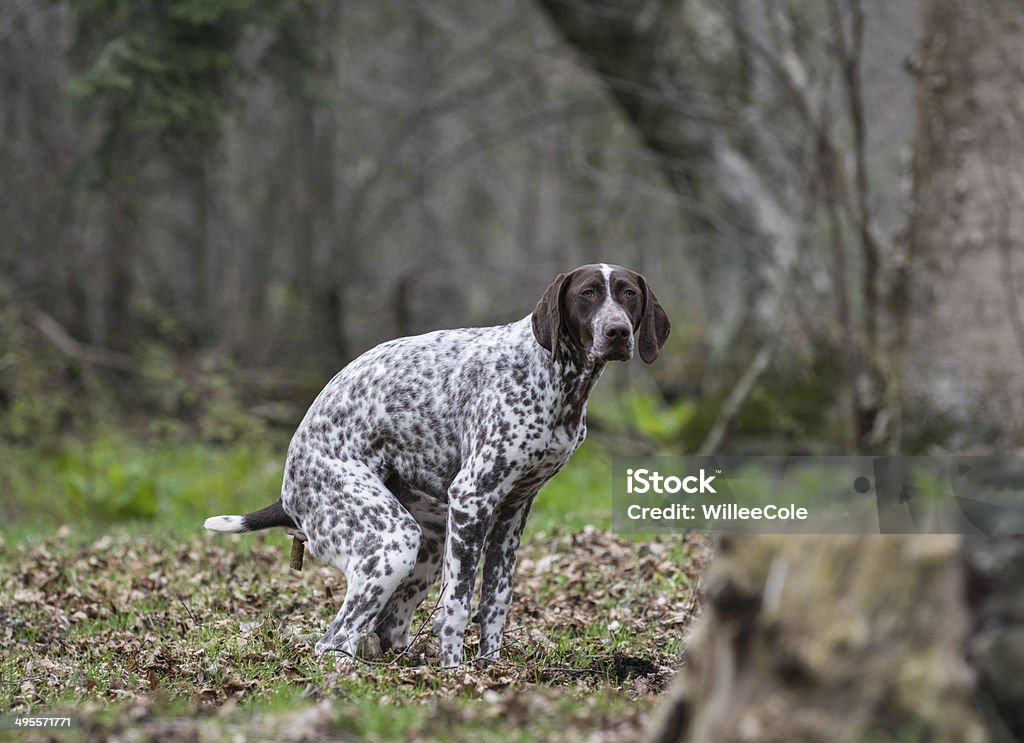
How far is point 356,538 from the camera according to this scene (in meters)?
5.36

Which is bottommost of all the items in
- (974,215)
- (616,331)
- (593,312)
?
(616,331)

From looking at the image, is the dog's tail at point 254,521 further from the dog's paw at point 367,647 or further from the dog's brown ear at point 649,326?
the dog's brown ear at point 649,326

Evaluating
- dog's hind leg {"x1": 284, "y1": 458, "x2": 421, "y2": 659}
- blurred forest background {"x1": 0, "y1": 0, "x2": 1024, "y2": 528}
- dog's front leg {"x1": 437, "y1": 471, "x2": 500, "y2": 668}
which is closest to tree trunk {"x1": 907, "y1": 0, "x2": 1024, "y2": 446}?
blurred forest background {"x1": 0, "y1": 0, "x2": 1024, "y2": 528}

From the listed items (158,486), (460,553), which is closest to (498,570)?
(460,553)

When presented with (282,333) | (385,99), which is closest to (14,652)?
(282,333)

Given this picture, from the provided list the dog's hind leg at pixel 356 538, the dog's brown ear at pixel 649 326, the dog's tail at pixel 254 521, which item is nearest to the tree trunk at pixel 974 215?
the dog's brown ear at pixel 649 326

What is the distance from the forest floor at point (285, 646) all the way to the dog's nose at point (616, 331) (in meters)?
1.49

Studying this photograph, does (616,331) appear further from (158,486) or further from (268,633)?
(158,486)

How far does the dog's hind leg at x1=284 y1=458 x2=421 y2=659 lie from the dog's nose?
4.21ft

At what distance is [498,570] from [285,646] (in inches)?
44.0

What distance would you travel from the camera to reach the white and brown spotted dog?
17.4 ft

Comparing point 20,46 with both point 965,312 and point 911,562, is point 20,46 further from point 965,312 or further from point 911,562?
point 911,562

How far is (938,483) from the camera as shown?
356 inches

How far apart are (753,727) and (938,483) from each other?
6.79m
